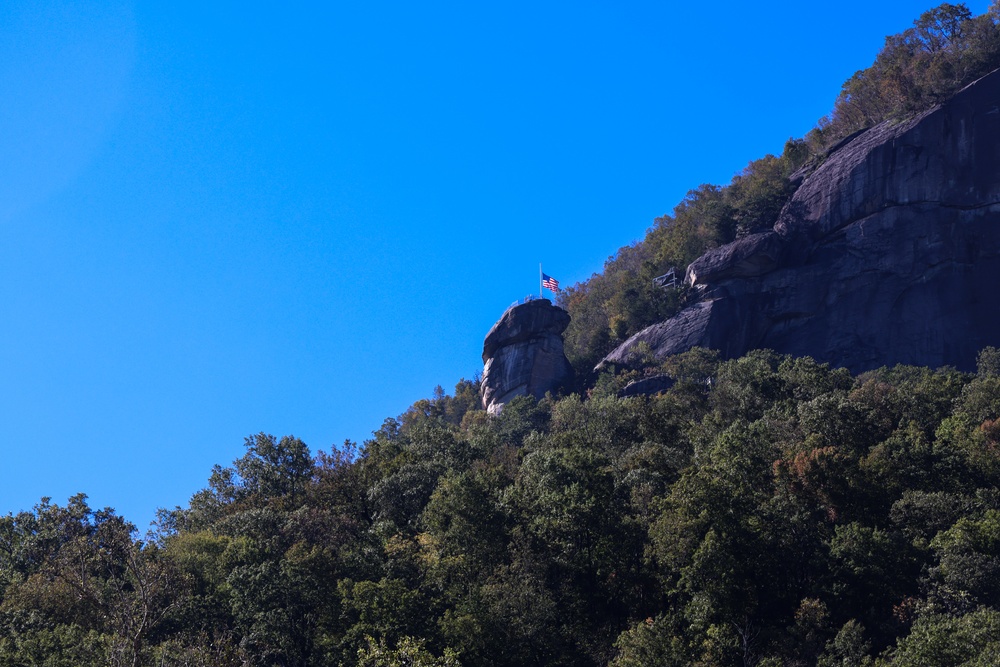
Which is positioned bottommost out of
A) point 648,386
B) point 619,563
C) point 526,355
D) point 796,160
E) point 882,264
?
point 619,563

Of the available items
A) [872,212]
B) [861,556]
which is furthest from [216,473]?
[872,212]

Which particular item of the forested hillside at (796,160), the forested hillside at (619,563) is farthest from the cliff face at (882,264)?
the forested hillside at (619,563)

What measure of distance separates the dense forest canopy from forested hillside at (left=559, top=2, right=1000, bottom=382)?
150 ft

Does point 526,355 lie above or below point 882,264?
above

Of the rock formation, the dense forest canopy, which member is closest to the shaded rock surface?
the rock formation

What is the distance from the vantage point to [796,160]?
111 metres

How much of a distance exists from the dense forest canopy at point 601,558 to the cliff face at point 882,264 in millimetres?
31565

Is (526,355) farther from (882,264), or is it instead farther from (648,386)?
(882,264)

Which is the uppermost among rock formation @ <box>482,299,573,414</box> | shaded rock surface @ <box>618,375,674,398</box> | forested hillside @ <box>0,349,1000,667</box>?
rock formation @ <box>482,299,573,414</box>

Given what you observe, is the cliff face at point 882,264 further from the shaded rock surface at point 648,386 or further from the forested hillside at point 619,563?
the forested hillside at point 619,563

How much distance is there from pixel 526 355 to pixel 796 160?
3628 centimetres

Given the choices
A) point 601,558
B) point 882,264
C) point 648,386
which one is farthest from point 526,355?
point 601,558

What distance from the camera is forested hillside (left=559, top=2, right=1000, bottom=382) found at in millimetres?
98188

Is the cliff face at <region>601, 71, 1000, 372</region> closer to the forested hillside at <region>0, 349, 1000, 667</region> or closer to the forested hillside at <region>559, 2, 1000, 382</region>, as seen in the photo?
the forested hillside at <region>559, 2, 1000, 382</region>
